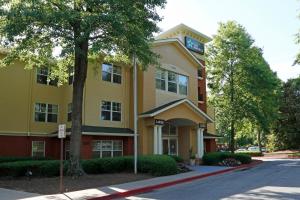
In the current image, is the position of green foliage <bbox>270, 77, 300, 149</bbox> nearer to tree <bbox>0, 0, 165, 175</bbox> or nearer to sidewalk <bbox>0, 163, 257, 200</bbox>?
sidewalk <bbox>0, 163, 257, 200</bbox>

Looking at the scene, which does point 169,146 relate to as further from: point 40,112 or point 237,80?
point 237,80

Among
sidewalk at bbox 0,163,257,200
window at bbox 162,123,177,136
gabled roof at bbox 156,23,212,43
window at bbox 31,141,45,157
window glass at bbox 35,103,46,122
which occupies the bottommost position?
sidewalk at bbox 0,163,257,200

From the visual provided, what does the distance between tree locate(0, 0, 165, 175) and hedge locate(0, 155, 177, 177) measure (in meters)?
1.95

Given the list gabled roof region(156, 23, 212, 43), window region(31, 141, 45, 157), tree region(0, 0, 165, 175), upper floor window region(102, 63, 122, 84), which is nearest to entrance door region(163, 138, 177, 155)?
upper floor window region(102, 63, 122, 84)

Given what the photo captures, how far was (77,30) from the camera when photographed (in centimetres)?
1850

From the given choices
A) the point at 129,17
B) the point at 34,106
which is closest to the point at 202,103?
the point at 34,106

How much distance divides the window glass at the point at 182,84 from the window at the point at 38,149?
Result: 40.0 feet

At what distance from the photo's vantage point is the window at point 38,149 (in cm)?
2891

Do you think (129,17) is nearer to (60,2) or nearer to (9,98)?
(60,2)

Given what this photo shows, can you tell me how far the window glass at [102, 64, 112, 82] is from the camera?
29.9m

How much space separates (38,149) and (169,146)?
1077 cm

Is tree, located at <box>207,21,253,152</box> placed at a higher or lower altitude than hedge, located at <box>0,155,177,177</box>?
higher

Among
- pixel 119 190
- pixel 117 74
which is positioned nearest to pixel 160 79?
pixel 117 74

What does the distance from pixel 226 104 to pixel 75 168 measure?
24746 millimetres
